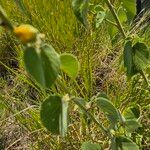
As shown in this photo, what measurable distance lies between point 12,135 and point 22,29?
5.74 ft

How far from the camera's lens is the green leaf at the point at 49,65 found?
40 centimetres

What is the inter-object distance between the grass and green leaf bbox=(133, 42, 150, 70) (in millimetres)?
697

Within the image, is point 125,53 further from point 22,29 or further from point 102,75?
point 102,75

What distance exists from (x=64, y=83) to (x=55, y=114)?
1164 millimetres

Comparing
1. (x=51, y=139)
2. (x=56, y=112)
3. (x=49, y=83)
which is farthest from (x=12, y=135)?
(x=49, y=83)

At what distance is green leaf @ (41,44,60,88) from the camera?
1.30 feet

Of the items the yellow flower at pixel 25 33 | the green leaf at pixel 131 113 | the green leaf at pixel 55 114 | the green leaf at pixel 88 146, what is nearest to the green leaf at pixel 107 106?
the green leaf at pixel 55 114

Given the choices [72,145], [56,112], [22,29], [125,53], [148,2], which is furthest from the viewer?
[148,2]

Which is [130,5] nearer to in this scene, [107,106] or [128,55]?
Answer: [128,55]

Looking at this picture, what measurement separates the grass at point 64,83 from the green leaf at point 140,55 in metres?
0.70

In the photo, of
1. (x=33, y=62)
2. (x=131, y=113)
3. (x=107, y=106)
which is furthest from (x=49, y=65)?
(x=131, y=113)

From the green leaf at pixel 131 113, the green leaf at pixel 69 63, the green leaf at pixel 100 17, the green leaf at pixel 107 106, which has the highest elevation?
the green leaf at pixel 100 17

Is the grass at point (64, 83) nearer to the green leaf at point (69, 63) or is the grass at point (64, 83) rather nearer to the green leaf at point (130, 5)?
the green leaf at point (130, 5)

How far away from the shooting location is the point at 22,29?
1.18 ft
